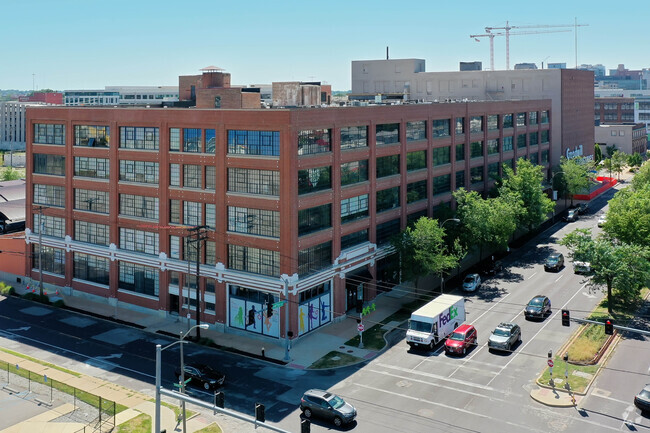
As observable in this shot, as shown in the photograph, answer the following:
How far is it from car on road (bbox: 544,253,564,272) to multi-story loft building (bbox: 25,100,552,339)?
13486 millimetres

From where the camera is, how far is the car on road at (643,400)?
41.2m

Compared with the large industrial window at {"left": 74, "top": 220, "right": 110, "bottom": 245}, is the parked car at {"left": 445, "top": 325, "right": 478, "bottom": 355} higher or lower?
lower

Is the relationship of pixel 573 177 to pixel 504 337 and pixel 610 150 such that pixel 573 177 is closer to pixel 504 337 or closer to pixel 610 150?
pixel 504 337

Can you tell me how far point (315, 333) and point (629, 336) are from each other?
26.2 metres

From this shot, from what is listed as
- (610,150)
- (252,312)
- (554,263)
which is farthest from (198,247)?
(610,150)

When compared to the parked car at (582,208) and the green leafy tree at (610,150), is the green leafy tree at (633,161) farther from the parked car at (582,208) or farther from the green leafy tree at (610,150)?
the parked car at (582,208)

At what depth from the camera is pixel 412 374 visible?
48.8 m

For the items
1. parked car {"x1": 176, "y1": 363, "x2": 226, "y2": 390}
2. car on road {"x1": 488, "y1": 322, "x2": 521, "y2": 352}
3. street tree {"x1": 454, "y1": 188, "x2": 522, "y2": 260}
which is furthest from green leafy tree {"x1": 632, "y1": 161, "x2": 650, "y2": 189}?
parked car {"x1": 176, "y1": 363, "x2": 226, "y2": 390}

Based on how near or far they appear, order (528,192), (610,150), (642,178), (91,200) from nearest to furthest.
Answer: (91,200)
(528,192)
(642,178)
(610,150)

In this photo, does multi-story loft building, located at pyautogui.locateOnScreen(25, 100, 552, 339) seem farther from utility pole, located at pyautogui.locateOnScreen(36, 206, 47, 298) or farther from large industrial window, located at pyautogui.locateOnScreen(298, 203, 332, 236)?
utility pole, located at pyautogui.locateOnScreen(36, 206, 47, 298)

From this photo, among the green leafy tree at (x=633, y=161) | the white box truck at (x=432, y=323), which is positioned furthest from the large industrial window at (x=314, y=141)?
the green leafy tree at (x=633, y=161)

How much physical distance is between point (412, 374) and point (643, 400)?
49.8 ft

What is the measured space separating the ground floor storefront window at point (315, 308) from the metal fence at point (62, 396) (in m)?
18.1

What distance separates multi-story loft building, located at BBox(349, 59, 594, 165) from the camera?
388 feet
